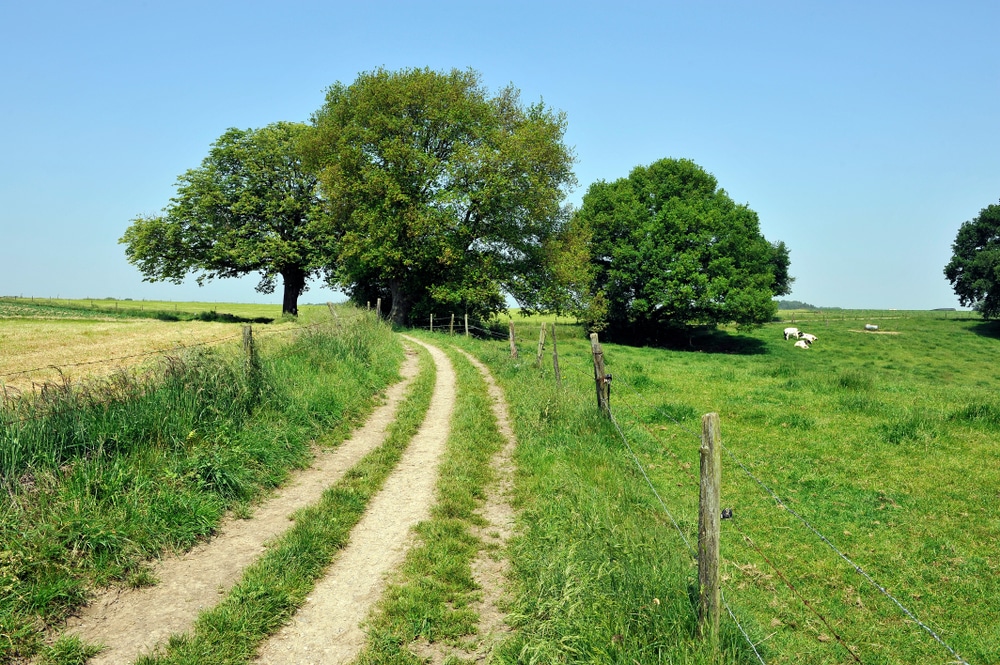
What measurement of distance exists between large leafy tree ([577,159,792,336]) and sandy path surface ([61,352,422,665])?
39637 mm

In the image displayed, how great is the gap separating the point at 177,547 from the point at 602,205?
46910 millimetres

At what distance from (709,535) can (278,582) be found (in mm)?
5027

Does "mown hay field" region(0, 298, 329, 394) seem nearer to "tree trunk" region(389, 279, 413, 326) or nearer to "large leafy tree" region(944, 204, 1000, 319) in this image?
"tree trunk" region(389, 279, 413, 326)

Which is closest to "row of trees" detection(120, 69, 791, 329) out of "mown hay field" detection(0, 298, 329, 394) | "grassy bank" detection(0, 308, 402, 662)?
"mown hay field" detection(0, 298, 329, 394)

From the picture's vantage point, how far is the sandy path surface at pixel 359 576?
18.5ft

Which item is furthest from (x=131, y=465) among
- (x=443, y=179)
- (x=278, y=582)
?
(x=443, y=179)

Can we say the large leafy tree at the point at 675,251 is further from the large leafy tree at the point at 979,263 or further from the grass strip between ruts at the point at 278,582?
the grass strip between ruts at the point at 278,582

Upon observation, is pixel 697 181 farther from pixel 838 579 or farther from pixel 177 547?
pixel 177 547

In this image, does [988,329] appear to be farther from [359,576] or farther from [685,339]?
[359,576]

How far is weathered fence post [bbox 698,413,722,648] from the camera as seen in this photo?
16.3 ft

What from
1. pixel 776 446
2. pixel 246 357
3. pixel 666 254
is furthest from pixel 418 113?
pixel 776 446

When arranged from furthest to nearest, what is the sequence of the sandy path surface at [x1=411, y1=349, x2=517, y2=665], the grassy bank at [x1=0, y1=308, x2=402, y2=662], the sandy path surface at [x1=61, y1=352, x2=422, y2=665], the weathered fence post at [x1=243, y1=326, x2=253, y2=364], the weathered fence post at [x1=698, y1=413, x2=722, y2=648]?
the weathered fence post at [x1=243, y1=326, x2=253, y2=364]
the grassy bank at [x1=0, y1=308, x2=402, y2=662]
the sandy path surface at [x1=61, y1=352, x2=422, y2=665]
the sandy path surface at [x1=411, y1=349, x2=517, y2=665]
the weathered fence post at [x1=698, y1=413, x2=722, y2=648]

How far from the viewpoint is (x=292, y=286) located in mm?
50875

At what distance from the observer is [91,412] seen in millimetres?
9141
